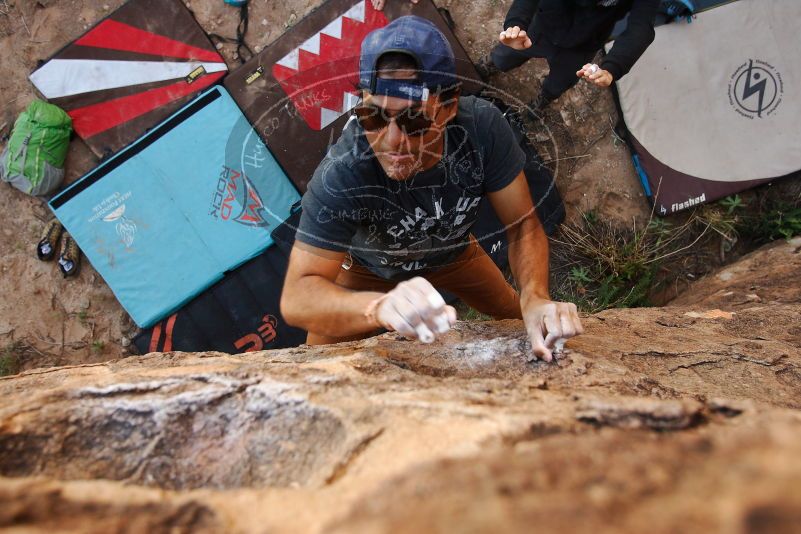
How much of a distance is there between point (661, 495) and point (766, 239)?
393cm

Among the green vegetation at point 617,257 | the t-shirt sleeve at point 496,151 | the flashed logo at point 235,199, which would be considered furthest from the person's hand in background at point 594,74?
the flashed logo at point 235,199

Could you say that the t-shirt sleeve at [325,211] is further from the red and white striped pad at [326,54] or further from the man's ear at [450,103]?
the red and white striped pad at [326,54]

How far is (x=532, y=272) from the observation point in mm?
1821

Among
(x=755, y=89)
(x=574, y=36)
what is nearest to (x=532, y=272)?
(x=574, y=36)

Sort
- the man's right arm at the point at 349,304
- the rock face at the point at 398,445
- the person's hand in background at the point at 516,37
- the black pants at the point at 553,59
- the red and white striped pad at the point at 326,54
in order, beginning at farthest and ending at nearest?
the red and white striped pad at the point at 326,54
the black pants at the point at 553,59
the person's hand in background at the point at 516,37
the man's right arm at the point at 349,304
the rock face at the point at 398,445

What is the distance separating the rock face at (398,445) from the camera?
1.94 ft

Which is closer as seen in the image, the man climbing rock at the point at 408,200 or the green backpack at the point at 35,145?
the man climbing rock at the point at 408,200

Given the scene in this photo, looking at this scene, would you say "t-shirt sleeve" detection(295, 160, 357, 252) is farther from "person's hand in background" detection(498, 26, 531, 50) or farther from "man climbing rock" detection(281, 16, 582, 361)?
"person's hand in background" detection(498, 26, 531, 50)

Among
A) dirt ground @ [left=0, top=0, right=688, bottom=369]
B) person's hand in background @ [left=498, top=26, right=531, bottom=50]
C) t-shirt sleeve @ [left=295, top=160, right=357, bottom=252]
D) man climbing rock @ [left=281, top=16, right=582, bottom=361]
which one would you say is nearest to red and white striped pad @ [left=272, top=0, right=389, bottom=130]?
dirt ground @ [left=0, top=0, right=688, bottom=369]

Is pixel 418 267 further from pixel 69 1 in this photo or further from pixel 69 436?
pixel 69 1

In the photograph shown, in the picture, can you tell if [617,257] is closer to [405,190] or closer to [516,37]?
[516,37]

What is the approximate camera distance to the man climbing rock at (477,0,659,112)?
2.53 meters

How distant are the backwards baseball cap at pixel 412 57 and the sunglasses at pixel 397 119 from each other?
42 mm

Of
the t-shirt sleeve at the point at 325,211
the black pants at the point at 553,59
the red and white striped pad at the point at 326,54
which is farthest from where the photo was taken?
the red and white striped pad at the point at 326,54
